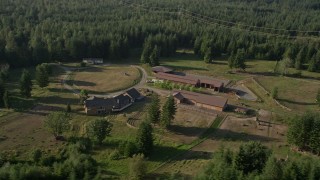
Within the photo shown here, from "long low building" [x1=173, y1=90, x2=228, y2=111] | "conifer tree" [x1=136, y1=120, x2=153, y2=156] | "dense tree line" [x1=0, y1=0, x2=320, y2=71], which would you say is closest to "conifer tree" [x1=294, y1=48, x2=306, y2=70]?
"dense tree line" [x1=0, y1=0, x2=320, y2=71]

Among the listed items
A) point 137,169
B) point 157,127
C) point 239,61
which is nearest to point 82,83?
point 157,127

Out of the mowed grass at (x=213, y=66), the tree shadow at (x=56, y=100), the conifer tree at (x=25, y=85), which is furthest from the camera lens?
the mowed grass at (x=213, y=66)

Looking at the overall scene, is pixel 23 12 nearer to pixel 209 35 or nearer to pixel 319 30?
pixel 209 35

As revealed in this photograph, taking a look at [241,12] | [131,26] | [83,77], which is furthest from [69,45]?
[241,12]

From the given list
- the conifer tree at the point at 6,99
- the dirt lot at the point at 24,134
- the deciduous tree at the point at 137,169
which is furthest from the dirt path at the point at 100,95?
the deciduous tree at the point at 137,169

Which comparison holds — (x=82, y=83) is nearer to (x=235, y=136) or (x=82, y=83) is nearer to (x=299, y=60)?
(x=235, y=136)

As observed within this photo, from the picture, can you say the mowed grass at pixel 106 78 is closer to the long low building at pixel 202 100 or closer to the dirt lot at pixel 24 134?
the long low building at pixel 202 100
